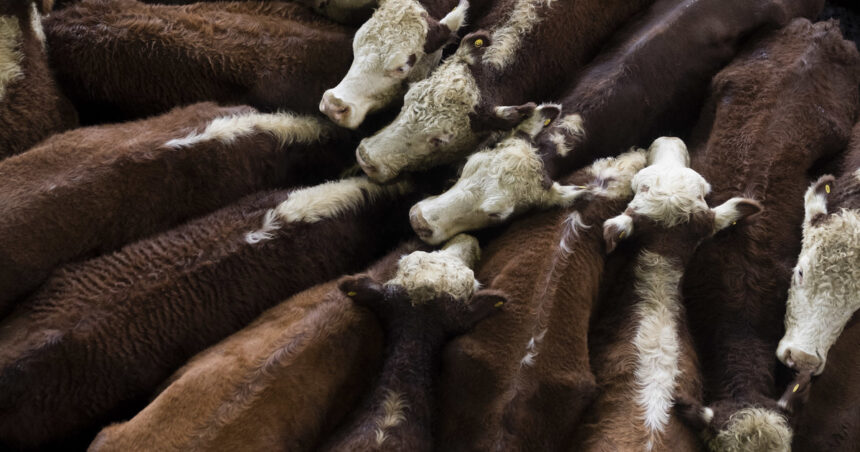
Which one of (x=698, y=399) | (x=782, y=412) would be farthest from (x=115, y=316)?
(x=782, y=412)

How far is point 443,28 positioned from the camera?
8.95ft

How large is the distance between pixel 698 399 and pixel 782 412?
0.26 meters

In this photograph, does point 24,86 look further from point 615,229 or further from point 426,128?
point 615,229

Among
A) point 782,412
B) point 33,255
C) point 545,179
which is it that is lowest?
point 782,412

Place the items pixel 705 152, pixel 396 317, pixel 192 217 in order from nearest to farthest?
pixel 396 317
pixel 192 217
pixel 705 152

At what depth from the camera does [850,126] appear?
114 inches

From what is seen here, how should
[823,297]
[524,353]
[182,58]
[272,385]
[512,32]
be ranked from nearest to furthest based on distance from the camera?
[272,385]
[524,353]
[823,297]
[182,58]
[512,32]

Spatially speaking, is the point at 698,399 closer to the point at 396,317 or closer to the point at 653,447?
the point at 653,447

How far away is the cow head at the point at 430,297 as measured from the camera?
2.25 meters

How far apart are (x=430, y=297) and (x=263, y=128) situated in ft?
3.25

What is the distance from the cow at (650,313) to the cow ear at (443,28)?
3.17ft

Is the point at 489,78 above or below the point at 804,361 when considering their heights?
above

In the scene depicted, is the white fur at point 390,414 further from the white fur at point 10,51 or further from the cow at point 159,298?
the white fur at point 10,51

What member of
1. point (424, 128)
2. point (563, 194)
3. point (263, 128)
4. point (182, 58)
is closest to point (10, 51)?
point (182, 58)
